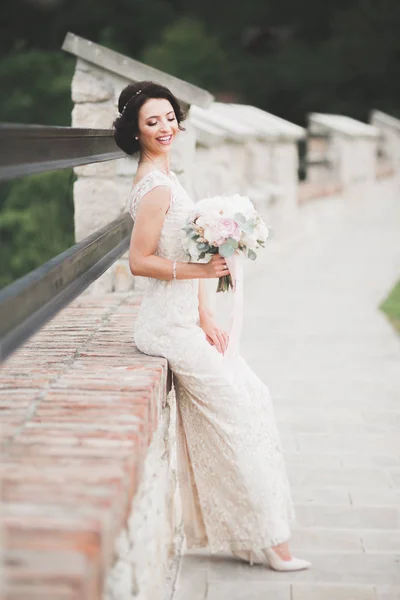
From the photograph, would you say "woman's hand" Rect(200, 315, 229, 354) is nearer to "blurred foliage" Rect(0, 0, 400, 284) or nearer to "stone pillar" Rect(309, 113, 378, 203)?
"stone pillar" Rect(309, 113, 378, 203)

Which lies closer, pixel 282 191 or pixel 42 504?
pixel 42 504

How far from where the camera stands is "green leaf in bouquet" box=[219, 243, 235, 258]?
344 cm

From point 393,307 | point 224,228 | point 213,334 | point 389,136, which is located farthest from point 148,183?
point 389,136

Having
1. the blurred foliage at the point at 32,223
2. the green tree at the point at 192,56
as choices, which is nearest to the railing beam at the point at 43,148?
the blurred foliage at the point at 32,223

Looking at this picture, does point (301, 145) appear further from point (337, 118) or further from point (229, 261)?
point (229, 261)

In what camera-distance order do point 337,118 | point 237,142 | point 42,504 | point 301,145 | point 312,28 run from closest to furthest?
point 42,504, point 237,142, point 337,118, point 301,145, point 312,28

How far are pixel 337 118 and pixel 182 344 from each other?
1463cm

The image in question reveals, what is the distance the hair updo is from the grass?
4.80 m

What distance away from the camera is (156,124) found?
12.4 feet

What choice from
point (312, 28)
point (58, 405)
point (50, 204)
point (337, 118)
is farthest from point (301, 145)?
point (58, 405)

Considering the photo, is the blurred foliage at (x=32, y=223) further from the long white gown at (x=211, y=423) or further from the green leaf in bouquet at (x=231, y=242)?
the green leaf in bouquet at (x=231, y=242)

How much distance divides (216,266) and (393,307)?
5.78 meters

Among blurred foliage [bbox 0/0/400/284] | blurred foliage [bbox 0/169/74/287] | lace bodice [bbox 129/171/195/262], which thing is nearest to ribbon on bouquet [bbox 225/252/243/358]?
lace bodice [bbox 129/171/195/262]

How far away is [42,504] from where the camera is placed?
2193mm
